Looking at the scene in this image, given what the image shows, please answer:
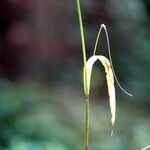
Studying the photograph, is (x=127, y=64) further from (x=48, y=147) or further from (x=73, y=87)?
(x=48, y=147)

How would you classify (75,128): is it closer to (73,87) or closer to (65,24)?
(73,87)

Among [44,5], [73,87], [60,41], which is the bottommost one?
[73,87]

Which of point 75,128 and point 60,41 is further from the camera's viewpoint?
point 60,41

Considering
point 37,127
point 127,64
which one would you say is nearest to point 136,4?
point 127,64

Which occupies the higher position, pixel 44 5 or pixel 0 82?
pixel 44 5

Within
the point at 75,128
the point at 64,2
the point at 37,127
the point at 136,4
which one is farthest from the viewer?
the point at 64,2

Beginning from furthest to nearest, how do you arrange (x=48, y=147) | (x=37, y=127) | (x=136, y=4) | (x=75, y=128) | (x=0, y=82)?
(x=136, y=4) < (x=0, y=82) < (x=75, y=128) < (x=37, y=127) < (x=48, y=147)
